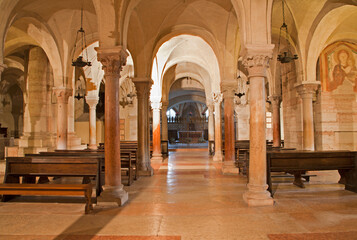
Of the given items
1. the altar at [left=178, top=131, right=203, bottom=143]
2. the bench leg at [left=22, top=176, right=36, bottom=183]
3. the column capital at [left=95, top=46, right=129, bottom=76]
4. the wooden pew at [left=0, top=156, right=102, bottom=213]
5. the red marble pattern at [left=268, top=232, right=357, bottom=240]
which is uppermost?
the column capital at [left=95, top=46, right=129, bottom=76]

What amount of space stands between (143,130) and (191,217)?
5275 mm

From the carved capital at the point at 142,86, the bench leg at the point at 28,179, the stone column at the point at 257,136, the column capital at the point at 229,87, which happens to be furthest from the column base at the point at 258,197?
the carved capital at the point at 142,86

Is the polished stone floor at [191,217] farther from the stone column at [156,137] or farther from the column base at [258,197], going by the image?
the stone column at [156,137]

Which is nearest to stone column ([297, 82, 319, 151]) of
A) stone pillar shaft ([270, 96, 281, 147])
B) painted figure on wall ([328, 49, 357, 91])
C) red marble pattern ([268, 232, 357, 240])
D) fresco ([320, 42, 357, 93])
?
fresco ([320, 42, 357, 93])

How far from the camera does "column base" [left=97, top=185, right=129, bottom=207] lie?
17.4 ft

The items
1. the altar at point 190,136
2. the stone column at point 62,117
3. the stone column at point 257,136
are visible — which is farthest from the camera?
the altar at point 190,136

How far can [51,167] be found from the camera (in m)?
5.96

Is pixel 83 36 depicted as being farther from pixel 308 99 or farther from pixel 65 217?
pixel 308 99

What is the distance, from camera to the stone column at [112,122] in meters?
5.57

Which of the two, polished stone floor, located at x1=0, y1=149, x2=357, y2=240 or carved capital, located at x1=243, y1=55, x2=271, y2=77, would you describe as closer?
polished stone floor, located at x1=0, y1=149, x2=357, y2=240

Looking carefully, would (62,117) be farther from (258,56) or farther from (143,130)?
(258,56)

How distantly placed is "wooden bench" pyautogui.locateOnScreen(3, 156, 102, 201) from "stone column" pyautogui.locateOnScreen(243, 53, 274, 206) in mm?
3435

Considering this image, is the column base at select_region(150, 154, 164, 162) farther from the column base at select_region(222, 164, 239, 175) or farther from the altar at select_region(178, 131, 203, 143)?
the altar at select_region(178, 131, 203, 143)

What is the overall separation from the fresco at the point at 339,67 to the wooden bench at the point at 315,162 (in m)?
6.26
